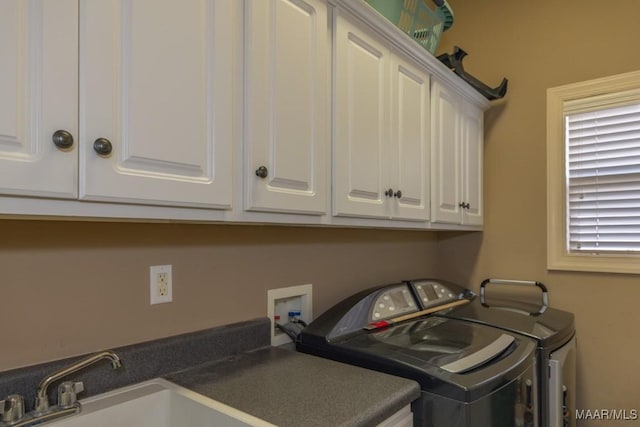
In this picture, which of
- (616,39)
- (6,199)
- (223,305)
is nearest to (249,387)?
(223,305)

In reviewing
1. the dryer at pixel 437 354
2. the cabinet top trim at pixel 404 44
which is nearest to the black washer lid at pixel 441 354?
the dryer at pixel 437 354

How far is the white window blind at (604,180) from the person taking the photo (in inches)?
82.6

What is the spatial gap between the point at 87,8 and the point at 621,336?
2593 mm

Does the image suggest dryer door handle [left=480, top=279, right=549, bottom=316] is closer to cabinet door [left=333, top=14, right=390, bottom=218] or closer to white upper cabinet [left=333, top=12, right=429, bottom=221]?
white upper cabinet [left=333, top=12, right=429, bottom=221]

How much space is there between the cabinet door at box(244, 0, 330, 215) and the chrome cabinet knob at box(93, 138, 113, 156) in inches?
13.7

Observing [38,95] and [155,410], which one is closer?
[38,95]

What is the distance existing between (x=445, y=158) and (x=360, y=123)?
2.42 ft

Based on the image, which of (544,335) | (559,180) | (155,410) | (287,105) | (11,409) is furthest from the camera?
(559,180)

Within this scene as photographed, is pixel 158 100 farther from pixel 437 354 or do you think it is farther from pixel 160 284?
pixel 437 354

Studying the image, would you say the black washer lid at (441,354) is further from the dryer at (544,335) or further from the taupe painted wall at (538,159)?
the taupe painted wall at (538,159)

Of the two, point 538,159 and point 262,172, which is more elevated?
point 538,159

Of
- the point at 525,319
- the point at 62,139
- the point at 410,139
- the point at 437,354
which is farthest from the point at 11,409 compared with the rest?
the point at 525,319

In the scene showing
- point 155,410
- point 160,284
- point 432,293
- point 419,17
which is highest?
point 419,17

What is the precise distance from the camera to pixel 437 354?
1265 mm
